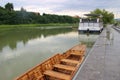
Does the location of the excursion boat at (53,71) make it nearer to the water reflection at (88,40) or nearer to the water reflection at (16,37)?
the water reflection at (88,40)

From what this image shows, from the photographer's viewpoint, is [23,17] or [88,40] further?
[23,17]

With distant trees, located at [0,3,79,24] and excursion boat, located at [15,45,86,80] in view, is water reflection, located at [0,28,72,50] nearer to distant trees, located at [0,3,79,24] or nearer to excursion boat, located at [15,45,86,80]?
excursion boat, located at [15,45,86,80]

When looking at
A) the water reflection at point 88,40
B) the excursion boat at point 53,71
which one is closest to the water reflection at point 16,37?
the water reflection at point 88,40

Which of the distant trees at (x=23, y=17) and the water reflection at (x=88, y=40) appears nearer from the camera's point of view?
the water reflection at (x=88, y=40)

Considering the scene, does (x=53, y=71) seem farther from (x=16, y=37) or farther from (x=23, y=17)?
(x=23, y=17)

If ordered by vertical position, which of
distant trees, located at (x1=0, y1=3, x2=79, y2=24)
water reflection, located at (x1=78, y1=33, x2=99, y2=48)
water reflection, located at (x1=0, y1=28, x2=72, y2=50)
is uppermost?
distant trees, located at (x1=0, y1=3, x2=79, y2=24)

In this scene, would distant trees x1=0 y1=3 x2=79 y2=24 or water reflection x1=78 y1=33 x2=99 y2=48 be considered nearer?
water reflection x1=78 y1=33 x2=99 y2=48

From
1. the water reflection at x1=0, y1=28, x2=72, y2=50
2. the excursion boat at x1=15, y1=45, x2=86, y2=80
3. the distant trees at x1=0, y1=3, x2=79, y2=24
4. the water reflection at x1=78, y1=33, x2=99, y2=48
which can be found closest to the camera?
the excursion boat at x1=15, y1=45, x2=86, y2=80

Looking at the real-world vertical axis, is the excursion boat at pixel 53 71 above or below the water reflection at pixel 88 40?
above

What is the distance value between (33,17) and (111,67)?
6920 centimetres

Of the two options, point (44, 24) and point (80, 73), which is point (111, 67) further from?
point (44, 24)

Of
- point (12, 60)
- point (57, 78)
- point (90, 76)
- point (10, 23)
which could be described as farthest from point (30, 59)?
point (10, 23)

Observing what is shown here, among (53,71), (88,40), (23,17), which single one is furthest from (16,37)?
(23,17)

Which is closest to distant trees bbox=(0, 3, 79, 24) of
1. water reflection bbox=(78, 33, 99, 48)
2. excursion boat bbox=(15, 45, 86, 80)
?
water reflection bbox=(78, 33, 99, 48)
